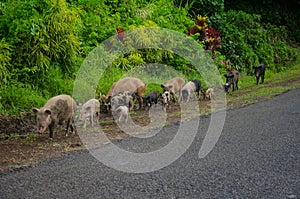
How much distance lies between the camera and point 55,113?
831cm

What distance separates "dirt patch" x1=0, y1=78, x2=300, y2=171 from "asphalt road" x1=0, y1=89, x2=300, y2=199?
Answer: 413 millimetres

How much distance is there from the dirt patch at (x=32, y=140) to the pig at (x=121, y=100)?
1.14 feet

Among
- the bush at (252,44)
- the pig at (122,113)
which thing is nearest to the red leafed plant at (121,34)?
the pig at (122,113)

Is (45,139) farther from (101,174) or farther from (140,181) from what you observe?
(140,181)

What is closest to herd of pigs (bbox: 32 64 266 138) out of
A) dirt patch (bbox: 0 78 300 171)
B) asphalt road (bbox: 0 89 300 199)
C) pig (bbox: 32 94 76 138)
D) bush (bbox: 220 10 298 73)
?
pig (bbox: 32 94 76 138)

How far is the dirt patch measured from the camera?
6680mm

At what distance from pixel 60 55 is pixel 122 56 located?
2.60 meters

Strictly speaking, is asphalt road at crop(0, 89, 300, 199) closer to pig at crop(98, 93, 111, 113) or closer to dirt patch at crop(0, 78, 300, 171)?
dirt patch at crop(0, 78, 300, 171)

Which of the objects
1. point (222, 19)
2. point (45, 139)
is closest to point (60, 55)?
point (45, 139)

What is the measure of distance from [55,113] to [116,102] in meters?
2.41

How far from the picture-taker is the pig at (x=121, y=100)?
1048cm

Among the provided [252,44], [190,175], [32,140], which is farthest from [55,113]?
[252,44]

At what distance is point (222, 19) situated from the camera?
2161 cm

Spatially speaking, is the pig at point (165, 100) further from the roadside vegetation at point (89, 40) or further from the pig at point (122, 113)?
the pig at point (122, 113)
